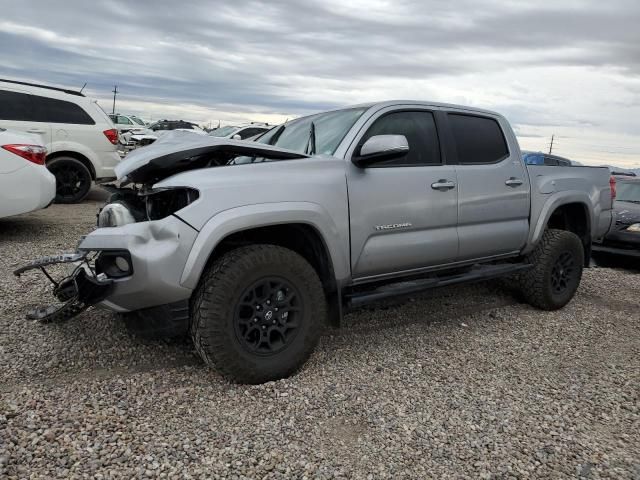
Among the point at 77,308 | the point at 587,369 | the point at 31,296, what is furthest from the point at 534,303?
the point at 31,296

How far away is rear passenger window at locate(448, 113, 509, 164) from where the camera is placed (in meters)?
4.39

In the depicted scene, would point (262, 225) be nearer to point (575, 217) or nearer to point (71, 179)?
point (575, 217)

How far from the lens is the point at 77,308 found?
320 cm

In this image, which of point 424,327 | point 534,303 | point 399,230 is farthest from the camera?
point 534,303

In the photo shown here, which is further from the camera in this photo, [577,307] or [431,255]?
[577,307]

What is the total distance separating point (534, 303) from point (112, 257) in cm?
387

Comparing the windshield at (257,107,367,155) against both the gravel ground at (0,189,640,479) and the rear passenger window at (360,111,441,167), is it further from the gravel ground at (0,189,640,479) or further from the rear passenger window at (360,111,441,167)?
the gravel ground at (0,189,640,479)

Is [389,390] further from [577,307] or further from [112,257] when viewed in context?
[577,307]

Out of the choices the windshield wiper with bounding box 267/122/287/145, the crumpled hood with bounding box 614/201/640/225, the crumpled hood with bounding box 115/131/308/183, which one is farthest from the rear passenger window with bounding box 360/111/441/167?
the crumpled hood with bounding box 614/201/640/225

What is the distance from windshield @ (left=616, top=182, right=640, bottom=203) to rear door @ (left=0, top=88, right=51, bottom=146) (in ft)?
31.8

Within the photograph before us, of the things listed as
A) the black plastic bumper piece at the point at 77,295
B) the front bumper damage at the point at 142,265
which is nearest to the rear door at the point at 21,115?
the black plastic bumper piece at the point at 77,295

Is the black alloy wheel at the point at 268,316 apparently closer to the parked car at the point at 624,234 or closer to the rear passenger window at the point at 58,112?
the parked car at the point at 624,234

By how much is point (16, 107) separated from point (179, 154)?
24.7 ft

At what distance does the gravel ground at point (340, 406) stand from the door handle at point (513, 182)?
123 centimetres
